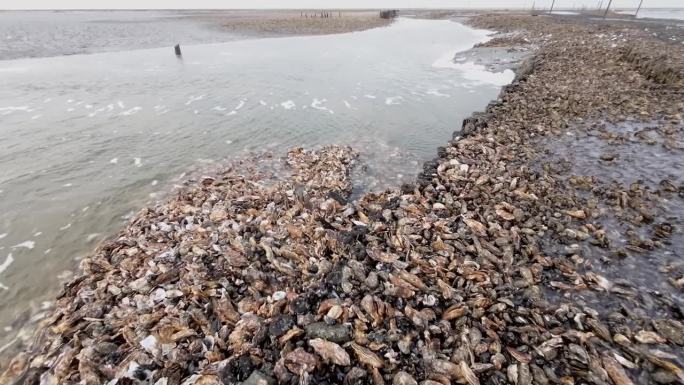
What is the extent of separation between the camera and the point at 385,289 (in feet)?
18.5

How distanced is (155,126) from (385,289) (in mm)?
15673

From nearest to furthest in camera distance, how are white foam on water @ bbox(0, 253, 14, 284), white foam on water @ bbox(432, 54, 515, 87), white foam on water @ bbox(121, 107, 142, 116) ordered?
1. white foam on water @ bbox(0, 253, 14, 284)
2. white foam on water @ bbox(121, 107, 142, 116)
3. white foam on water @ bbox(432, 54, 515, 87)

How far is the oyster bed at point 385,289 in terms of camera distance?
4.46 meters

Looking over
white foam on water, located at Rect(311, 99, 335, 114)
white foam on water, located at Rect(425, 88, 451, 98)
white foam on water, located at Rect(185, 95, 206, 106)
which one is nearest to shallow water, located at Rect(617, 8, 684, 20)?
white foam on water, located at Rect(425, 88, 451, 98)

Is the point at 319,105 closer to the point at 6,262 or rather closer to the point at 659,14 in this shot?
the point at 6,262

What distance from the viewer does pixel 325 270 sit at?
6254mm

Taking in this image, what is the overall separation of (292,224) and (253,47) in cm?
4470

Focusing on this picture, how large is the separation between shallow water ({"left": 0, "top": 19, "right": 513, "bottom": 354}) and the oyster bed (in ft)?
5.36

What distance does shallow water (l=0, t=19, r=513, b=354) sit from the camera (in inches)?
346

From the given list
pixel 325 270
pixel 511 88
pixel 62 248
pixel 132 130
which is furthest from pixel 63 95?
pixel 511 88

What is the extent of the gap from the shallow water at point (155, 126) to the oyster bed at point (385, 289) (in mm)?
1633

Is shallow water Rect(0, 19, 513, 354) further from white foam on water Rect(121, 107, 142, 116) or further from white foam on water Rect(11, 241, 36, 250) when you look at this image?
white foam on water Rect(121, 107, 142, 116)

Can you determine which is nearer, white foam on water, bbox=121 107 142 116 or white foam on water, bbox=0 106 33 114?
white foam on water, bbox=0 106 33 114

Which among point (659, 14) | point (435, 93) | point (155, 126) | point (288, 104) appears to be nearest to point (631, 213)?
point (435, 93)
